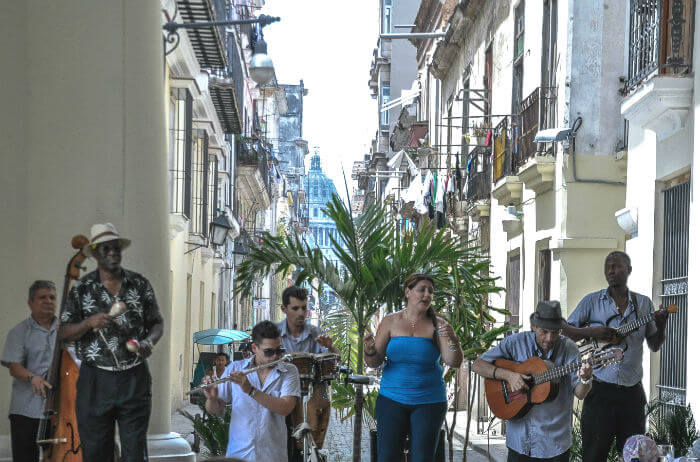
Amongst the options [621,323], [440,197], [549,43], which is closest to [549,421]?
[621,323]

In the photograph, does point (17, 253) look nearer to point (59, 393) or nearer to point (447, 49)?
point (59, 393)

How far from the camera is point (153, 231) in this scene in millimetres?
9102

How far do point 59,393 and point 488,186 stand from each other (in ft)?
48.3

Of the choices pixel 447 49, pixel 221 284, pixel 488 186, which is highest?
pixel 447 49

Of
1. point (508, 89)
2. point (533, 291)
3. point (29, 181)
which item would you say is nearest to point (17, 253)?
point (29, 181)

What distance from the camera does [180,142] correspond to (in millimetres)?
21641

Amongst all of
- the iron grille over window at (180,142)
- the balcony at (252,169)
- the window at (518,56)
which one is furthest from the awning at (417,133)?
the window at (518,56)

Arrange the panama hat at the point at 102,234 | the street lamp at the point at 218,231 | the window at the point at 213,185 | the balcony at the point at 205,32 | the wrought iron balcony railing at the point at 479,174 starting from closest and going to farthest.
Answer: the panama hat at the point at 102,234 < the balcony at the point at 205,32 < the wrought iron balcony railing at the point at 479,174 < the street lamp at the point at 218,231 < the window at the point at 213,185

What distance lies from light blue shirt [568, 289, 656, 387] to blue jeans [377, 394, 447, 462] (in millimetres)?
1144

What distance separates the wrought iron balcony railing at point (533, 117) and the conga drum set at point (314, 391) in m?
8.23

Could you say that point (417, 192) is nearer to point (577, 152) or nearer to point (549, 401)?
point (577, 152)

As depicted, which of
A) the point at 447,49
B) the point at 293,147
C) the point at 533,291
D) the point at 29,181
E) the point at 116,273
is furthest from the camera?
the point at 293,147

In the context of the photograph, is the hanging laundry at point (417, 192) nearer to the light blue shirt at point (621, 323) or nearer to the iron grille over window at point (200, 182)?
the iron grille over window at point (200, 182)

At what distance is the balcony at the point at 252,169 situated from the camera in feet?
124
